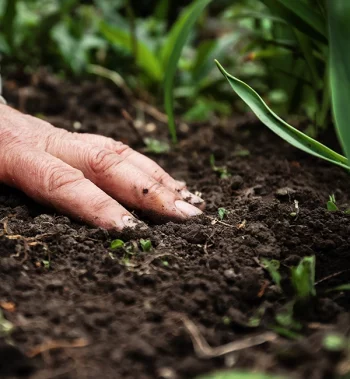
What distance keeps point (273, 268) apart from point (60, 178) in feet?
1.85

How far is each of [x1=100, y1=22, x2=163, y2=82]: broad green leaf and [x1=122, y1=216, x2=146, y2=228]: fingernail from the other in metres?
1.56

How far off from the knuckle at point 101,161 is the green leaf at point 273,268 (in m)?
0.50

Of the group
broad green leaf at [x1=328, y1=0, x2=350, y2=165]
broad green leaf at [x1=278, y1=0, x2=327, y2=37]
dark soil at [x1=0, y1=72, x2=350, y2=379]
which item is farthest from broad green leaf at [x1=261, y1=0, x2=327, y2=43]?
broad green leaf at [x1=328, y1=0, x2=350, y2=165]

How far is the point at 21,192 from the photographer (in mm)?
1440

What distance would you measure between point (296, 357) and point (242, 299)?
0.67ft

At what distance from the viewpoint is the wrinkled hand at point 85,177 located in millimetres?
1265

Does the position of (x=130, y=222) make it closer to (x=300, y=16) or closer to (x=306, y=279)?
(x=306, y=279)

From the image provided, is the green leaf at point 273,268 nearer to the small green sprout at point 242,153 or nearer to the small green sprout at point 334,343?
the small green sprout at point 334,343

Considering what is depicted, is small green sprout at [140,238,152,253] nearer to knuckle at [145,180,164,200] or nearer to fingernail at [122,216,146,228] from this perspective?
fingernail at [122,216,146,228]

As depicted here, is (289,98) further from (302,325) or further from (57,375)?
(57,375)

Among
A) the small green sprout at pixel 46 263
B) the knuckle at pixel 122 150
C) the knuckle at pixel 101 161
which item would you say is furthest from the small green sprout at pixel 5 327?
the knuckle at pixel 122 150

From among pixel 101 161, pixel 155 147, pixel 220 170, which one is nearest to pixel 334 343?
pixel 101 161

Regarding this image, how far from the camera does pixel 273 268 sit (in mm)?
1046

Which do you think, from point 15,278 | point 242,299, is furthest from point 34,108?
point 242,299
